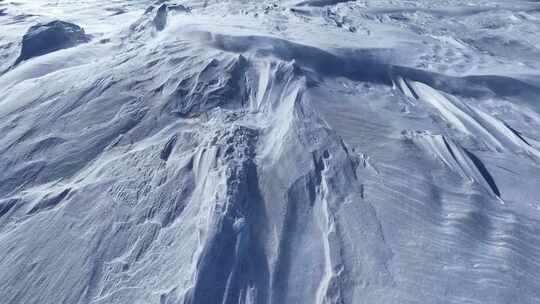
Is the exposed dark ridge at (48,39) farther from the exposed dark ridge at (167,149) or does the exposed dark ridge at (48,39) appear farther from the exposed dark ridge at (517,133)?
the exposed dark ridge at (517,133)

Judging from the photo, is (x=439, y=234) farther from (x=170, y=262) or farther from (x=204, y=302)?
(x=170, y=262)

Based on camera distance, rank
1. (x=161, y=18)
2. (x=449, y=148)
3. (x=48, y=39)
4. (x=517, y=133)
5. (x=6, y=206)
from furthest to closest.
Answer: (x=161, y=18)
(x=48, y=39)
(x=517, y=133)
(x=449, y=148)
(x=6, y=206)

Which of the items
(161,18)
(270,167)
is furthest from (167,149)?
(161,18)

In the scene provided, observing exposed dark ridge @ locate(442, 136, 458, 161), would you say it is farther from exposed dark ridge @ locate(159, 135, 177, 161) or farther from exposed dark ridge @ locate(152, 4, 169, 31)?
exposed dark ridge @ locate(152, 4, 169, 31)

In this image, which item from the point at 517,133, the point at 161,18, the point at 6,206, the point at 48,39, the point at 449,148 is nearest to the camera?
the point at 6,206

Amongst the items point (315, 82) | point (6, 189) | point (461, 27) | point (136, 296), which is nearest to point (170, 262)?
point (136, 296)

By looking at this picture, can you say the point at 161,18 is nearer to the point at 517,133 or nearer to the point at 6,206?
the point at 6,206

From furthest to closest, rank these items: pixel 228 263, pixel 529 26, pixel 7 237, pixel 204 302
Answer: pixel 529 26 → pixel 7 237 → pixel 228 263 → pixel 204 302

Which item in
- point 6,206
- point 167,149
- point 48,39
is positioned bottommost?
point 6,206
